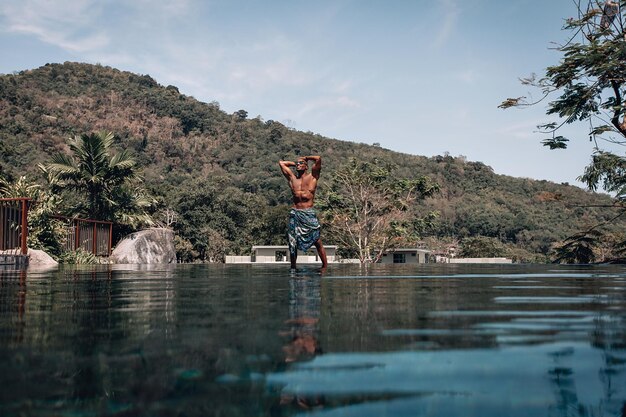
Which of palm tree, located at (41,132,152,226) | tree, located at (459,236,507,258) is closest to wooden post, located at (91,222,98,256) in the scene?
palm tree, located at (41,132,152,226)

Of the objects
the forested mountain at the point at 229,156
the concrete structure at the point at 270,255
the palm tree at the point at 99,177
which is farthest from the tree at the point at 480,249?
the palm tree at the point at 99,177

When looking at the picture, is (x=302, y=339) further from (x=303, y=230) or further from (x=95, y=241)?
Answer: (x=95, y=241)

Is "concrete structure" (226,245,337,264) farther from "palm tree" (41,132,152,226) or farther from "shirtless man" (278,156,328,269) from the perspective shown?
"shirtless man" (278,156,328,269)

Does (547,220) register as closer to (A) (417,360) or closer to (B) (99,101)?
(B) (99,101)

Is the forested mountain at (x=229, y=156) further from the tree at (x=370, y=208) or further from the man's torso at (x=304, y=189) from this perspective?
the man's torso at (x=304, y=189)

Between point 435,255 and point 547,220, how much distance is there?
988 inches

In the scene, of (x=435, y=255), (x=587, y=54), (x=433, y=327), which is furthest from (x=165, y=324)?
(x=435, y=255)

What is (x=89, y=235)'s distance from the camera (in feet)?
70.5

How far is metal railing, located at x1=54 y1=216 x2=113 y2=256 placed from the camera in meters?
20.0

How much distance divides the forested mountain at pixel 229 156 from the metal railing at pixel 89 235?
66.4ft

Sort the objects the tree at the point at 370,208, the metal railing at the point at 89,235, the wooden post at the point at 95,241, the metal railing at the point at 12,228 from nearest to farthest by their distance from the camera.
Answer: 1. the metal railing at the point at 12,228
2. the metal railing at the point at 89,235
3. the wooden post at the point at 95,241
4. the tree at the point at 370,208

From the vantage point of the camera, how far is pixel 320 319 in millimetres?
2383

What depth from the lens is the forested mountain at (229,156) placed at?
173 ft

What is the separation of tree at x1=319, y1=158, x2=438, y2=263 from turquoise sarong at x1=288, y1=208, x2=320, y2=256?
24.0 m
